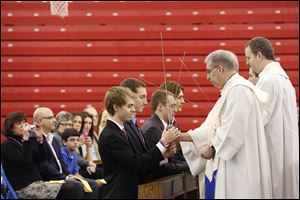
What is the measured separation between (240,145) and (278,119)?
0.85m

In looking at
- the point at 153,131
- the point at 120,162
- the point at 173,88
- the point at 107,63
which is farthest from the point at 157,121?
the point at 107,63

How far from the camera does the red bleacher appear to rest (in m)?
14.0

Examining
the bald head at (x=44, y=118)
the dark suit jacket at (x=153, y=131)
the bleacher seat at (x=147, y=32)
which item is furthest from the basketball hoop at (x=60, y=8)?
the dark suit jacket at (x=153, y=131)

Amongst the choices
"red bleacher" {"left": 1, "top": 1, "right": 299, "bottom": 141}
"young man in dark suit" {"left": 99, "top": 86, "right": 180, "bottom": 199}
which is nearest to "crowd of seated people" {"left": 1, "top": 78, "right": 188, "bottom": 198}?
"young man in dark suit" {"left": 99, "top": 86, "right": 180, "bottom": 199}

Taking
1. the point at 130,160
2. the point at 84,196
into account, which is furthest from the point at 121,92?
the point at 84,196

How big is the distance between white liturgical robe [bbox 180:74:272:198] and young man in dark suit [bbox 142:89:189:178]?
846mm

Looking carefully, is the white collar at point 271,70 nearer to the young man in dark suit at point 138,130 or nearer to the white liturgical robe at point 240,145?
the white liturgical robe at point 240,145

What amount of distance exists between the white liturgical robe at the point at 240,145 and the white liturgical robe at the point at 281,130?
493 mm

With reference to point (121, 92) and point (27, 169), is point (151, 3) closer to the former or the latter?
point (27, 169)

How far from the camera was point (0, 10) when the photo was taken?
14.4 metres

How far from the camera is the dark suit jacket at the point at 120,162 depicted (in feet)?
17.3

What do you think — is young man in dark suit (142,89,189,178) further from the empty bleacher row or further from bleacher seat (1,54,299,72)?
the empty bleacher row

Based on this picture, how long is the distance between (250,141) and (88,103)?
9.07m

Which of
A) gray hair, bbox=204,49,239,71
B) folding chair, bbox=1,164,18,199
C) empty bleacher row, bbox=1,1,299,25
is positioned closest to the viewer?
gray hair, bbox=204,49,239,71
